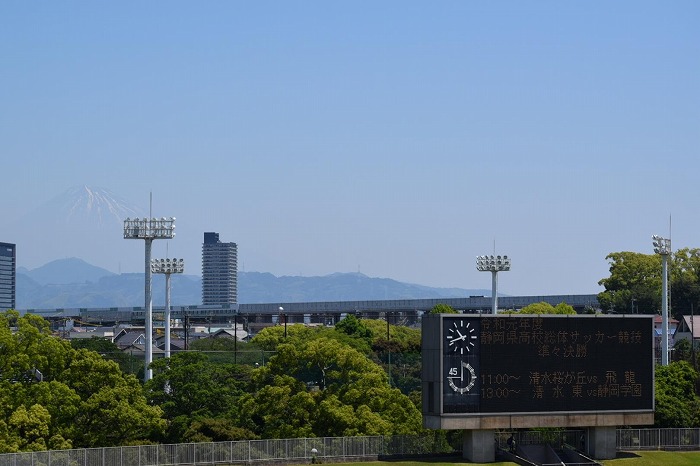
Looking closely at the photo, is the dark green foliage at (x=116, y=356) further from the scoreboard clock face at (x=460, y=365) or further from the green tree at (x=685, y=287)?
the green tree at (x=685, y=287)

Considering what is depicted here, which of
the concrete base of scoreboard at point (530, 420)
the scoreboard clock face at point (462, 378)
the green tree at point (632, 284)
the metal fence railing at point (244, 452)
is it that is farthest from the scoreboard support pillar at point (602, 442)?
the green tree at point (632, 284)

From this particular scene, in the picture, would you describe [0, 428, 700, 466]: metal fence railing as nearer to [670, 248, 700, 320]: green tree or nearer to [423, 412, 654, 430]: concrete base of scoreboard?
[423, 412, 654, 430]: concrete base of scoreboard

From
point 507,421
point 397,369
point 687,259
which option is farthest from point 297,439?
point 687,259

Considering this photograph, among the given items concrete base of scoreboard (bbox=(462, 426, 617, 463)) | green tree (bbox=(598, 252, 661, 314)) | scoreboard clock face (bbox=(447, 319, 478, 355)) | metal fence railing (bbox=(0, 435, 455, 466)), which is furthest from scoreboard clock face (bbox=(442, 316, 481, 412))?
green tree (bbox=(598, 252, 661, 314))

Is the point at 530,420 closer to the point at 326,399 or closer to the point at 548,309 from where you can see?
the point at 326,399

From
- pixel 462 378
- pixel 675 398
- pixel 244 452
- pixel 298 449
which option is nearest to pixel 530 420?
pixel 462 378

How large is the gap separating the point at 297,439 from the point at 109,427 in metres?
9.74

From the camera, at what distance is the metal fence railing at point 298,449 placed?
171 ft

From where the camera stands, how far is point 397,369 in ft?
327

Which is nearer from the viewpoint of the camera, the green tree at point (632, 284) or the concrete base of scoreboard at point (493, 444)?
the concrete base of scoreboard at point (493, 444)

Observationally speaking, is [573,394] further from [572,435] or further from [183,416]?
[183,416]

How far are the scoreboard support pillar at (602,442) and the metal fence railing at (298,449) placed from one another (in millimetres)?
1996

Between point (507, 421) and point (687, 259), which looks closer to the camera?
point (507, 421)

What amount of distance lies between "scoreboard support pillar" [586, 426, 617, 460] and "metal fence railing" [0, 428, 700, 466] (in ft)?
6.55
